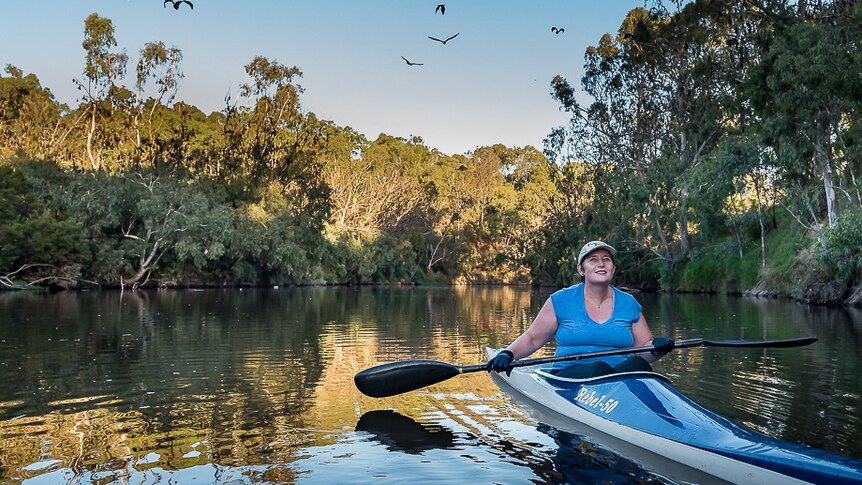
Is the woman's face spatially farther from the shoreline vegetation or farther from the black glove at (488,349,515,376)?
the shoreline vegetation

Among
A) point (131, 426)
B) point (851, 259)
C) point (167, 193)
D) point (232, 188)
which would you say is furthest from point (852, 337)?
point (232, 188)

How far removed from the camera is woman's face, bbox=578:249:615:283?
6.96 m

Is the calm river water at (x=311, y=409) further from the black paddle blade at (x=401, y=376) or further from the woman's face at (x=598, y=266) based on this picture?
the woman's face at (x=598, y=266)

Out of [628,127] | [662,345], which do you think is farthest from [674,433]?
[628,127]

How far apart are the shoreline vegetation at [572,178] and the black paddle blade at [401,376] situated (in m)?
13.4

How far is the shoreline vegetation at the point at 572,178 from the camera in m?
22.6

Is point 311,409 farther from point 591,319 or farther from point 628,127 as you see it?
point 628,127

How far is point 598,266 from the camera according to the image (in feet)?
22.9

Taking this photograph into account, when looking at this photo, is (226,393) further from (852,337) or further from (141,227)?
(141,227)

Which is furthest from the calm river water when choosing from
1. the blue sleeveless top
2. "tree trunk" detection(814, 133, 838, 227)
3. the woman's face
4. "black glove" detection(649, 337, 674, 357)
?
"tree trunk" detection(814, 133, 838, 227)

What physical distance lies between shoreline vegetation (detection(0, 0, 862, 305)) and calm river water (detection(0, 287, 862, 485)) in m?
9.41

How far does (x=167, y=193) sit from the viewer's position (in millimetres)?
40531

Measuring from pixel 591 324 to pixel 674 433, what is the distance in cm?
182

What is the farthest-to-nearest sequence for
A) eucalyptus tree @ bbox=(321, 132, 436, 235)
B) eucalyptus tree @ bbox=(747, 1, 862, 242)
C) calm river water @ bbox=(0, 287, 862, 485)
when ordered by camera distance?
eucalyptus tree @ bbox=(321, 132, 436, 235), eucalyptus tree @ bbox=(747, 1, 862, 242), calm river water @ bbox=(0, 287, 862, 485)
